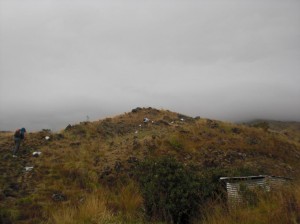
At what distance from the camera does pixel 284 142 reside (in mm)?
24062

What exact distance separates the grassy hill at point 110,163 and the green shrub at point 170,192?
218mm

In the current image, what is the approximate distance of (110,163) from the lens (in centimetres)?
1691

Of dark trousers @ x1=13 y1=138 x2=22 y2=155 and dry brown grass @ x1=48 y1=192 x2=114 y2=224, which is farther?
dark trousers @ x1=13 y1=138 x2=22 y2=155

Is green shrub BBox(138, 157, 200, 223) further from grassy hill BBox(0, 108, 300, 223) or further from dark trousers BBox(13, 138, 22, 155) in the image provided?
dark trousers BBox(13, 138, 22, 155)

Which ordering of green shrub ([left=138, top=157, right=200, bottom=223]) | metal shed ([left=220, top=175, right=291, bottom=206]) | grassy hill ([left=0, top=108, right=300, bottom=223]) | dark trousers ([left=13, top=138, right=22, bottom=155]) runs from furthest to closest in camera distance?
dark trousers ([left=13, top=138, right=22, bottom=155]) < grassy hill ([left=0, top=108, right=300, bottom=223]) < green shrub ([left=138, top=157, right=200, bottom=223]) < metal shed ([left=220, top=175, right=291, bottom=206])

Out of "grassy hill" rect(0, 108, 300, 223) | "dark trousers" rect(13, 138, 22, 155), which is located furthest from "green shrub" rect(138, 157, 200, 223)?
"dark trousers" rect(13, 138, 22, 155)

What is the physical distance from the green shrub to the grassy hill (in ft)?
0.72

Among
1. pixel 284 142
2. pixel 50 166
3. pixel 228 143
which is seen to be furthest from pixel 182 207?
pixel 284 142

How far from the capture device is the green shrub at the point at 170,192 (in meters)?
8.05

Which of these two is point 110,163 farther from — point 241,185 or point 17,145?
point 241,185

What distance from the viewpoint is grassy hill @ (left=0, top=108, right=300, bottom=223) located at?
31.5ft

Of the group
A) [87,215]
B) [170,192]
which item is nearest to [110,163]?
[87,215]

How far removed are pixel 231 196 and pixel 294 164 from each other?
44.1 ft

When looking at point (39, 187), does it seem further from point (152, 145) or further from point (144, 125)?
point (144, 125)
